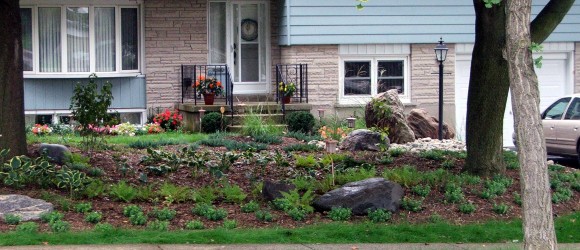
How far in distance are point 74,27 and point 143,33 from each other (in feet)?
5.21

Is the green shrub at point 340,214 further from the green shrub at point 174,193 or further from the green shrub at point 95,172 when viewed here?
the green shrub at point 95,172

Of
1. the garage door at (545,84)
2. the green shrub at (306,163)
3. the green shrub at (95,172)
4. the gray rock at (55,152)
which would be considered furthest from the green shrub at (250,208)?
the garage door at (545,84)

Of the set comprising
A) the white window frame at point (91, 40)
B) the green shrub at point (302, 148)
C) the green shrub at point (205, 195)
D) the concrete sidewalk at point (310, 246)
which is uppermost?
the white window frame at point (91, 40)

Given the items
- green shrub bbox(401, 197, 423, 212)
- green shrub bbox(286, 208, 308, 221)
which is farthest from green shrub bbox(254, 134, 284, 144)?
green shrub bbox(286, 208, 308, 221)

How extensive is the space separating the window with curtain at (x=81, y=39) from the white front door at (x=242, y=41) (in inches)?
76.2

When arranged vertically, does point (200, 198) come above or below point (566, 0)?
below

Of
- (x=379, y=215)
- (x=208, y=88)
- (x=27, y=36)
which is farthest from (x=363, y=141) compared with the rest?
(x=27, y=36)

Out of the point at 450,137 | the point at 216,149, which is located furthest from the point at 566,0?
the point at 450,137

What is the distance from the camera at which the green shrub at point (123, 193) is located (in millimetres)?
10883

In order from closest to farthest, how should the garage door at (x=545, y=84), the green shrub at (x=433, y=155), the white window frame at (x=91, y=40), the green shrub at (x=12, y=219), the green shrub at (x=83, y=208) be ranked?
1. the green shrub at (x=12, y=219)
2. the green shrub at (x=83, y=208)
3. the green shrub at (x=433, y=155)
4. the white window frame at (x=91, y=40)
5. the garage door at (x=545, y=84)

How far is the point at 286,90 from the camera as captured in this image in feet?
67.4

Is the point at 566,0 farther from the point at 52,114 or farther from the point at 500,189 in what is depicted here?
the point at 52,114

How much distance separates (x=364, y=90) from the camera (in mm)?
22297

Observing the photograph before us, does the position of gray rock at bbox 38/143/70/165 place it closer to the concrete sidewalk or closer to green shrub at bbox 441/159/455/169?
the concrete sidewalk
